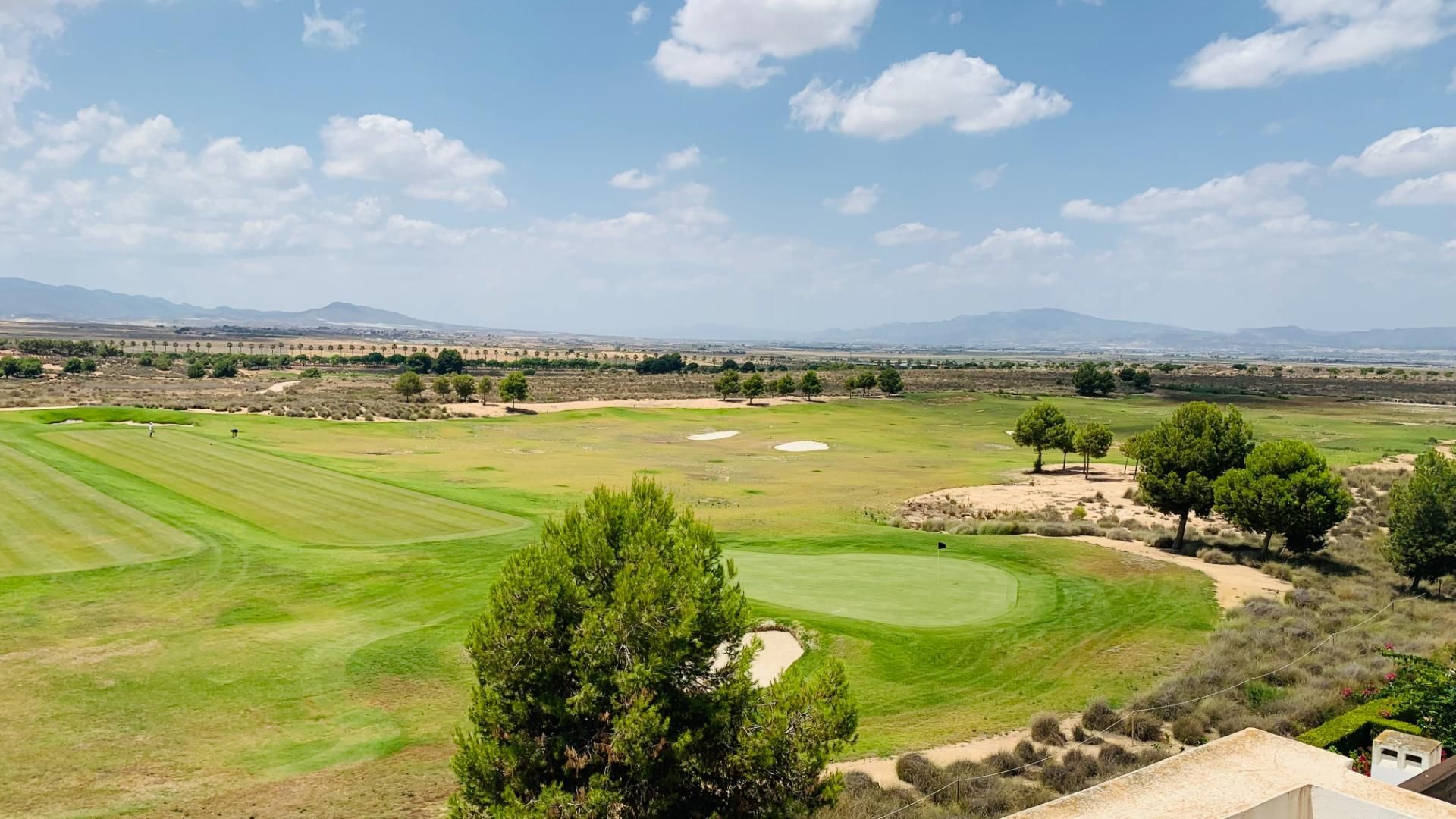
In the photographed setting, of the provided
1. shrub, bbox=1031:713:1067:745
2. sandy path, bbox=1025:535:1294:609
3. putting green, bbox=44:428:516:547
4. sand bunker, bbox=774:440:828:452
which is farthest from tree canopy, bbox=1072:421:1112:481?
shrub, bbox=1031:713:1067:745

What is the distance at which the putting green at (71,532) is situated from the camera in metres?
23.2

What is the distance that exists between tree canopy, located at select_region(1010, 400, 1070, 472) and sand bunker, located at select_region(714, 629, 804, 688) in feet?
125

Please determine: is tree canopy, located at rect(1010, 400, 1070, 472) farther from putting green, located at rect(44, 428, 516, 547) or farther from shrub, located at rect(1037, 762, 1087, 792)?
shrub, located at rect(1037, 762, 1087, 792)

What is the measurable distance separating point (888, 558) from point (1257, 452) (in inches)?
545

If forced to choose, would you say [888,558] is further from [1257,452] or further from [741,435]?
[741,435]

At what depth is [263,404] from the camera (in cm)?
7438

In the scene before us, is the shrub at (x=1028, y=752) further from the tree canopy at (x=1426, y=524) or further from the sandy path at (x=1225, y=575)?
the tree canopy at (x=1426, y=524)

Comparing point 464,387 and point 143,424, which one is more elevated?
point 464,387

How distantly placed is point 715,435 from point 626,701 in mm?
62045

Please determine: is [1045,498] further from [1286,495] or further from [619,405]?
[619,405]

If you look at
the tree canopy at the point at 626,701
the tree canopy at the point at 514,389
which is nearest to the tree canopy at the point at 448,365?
the tree canopy at the point at 514,389

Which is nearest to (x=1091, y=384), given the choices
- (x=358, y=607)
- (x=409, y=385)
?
(x=409, y=385)

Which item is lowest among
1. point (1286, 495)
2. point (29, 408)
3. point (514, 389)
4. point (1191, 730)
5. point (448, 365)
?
point (1191, 730)

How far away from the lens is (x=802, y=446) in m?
64.6
